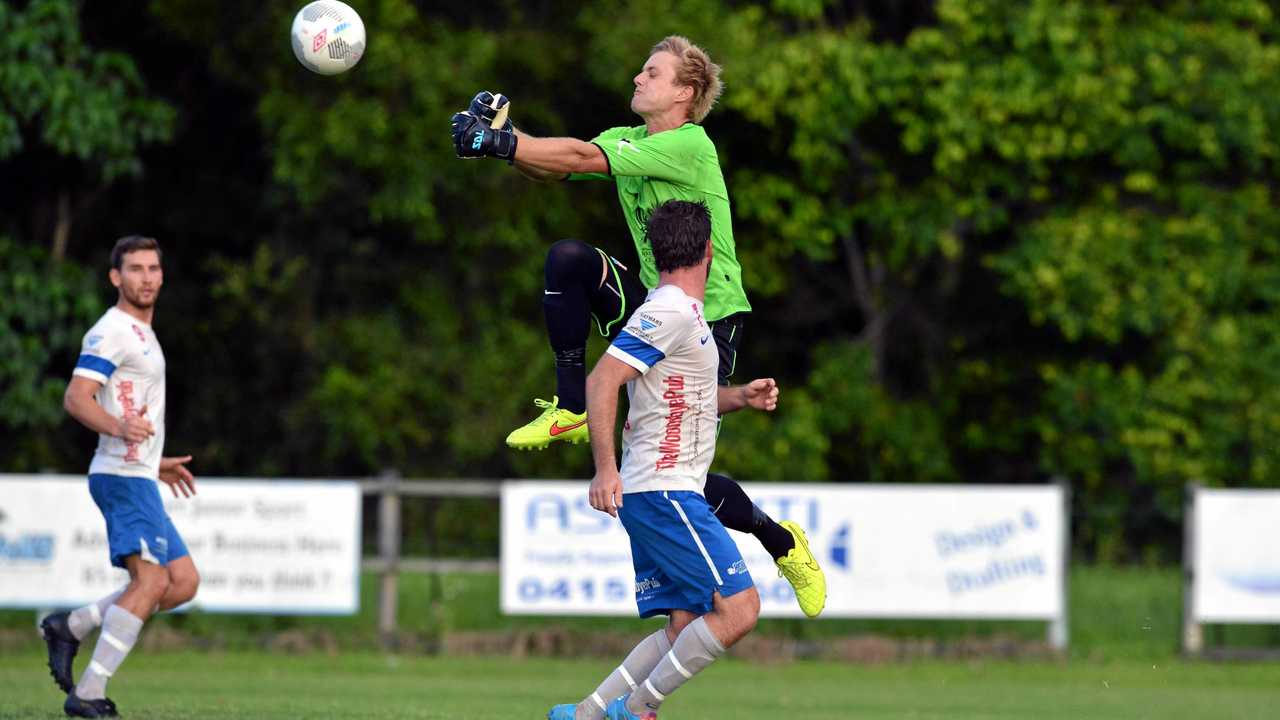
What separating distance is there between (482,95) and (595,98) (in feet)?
46.0

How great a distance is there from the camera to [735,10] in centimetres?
1975

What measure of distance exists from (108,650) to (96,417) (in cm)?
116

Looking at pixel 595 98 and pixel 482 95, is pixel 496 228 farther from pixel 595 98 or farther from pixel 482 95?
pixel 482 95

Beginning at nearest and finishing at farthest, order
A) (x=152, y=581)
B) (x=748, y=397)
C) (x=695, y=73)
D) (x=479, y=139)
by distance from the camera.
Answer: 1. (x=479, y=139)
2. (x=695, y=73)
3. (x=748, y=397)
4. (x=152, y=581)

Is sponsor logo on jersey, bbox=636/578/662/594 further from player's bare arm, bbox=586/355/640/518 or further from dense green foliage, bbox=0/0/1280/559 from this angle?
dense green foliage, bbox=0/0/1280/559

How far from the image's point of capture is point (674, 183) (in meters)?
6.91

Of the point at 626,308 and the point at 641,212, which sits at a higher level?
the point at 641,212

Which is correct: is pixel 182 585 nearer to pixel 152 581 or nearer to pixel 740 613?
pixel 152 581

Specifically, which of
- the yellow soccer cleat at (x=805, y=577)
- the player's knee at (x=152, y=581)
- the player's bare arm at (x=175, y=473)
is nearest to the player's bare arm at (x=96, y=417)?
the player's bare arm at (x=175, y=473)

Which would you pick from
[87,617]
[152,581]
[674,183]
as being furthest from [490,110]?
[87,617]

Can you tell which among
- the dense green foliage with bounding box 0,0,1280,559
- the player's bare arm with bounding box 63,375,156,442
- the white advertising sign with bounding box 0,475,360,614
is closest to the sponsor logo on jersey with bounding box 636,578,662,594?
the player's bare arm with bounding box 63,375,156,442

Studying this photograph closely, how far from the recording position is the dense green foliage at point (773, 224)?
18.4 meters

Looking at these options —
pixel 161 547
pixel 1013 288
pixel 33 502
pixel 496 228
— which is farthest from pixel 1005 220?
pixel 161 547

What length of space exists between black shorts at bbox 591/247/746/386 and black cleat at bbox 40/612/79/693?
3.45m
